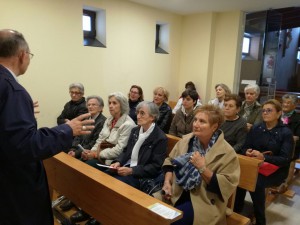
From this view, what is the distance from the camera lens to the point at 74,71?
12.8ft

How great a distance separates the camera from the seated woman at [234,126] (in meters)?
2.38

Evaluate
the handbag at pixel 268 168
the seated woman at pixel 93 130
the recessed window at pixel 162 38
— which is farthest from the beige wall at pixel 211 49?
the handbag at pixel 268 168

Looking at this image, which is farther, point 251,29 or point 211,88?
point 211,88

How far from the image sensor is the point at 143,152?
2018mm

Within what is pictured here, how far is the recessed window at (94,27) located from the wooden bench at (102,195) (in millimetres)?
2843

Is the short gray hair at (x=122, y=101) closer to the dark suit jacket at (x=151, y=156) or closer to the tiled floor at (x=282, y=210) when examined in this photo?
the dark suit jacket at (x=151, y=156)

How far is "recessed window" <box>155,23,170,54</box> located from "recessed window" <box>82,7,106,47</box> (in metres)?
1.41

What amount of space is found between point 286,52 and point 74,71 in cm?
579

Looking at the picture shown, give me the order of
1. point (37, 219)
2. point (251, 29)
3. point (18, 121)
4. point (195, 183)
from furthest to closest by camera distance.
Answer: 1. point (251, 29)
2. point (195, 183)
3. point (37, 219)
4. point (18, 121)

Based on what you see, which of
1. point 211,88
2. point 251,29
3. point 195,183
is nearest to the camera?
point 195,183

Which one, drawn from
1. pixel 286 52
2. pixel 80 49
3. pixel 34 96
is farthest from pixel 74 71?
pixel 286 52

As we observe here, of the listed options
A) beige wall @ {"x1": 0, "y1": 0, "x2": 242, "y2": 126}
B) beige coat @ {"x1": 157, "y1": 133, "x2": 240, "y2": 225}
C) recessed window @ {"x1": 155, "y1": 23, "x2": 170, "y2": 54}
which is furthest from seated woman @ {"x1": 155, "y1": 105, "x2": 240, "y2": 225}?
recessed window @ {"x1": 155, "y1": 23, "x2": 170, "y2": 54}

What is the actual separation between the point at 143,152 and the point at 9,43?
1.25m

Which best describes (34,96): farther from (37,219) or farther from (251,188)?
(251,188)
